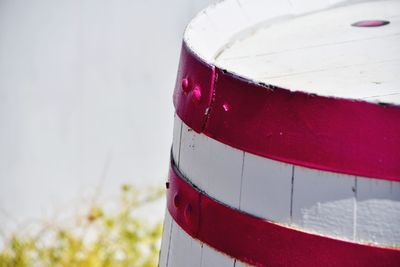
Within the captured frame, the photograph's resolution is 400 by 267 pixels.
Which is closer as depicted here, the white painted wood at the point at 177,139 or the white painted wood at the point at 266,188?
the white painted wood at the point at 266,188

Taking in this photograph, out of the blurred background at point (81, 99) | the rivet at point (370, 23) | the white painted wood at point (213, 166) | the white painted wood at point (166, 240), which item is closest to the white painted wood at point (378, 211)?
the white painted wood at point (213, 166)

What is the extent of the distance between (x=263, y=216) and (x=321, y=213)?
108 mm

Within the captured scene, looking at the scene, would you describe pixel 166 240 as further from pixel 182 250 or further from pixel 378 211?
pixel 378 211

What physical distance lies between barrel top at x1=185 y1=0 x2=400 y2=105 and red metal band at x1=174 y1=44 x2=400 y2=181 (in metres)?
0.03

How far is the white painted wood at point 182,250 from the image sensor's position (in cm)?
132

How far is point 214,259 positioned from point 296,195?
221 mm

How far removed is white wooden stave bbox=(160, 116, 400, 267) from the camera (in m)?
1.10

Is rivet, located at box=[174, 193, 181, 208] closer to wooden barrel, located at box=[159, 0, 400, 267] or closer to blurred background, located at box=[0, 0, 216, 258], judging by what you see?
wooden barrel, located at box=[159, 0, 400, 267]

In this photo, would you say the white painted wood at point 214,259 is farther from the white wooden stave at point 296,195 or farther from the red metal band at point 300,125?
the red metal band at point 300,125

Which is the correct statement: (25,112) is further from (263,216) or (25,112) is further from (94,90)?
(263,216)

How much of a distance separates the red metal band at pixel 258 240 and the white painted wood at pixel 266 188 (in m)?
0.02

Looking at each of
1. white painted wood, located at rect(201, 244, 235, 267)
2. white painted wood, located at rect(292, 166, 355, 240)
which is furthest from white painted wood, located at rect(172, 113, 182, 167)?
white painted wood, located at rect(292, 166, 355, 240)

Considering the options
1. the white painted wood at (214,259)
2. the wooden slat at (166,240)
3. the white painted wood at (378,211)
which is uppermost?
the white painted wood at (378,211)

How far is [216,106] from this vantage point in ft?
4.06
